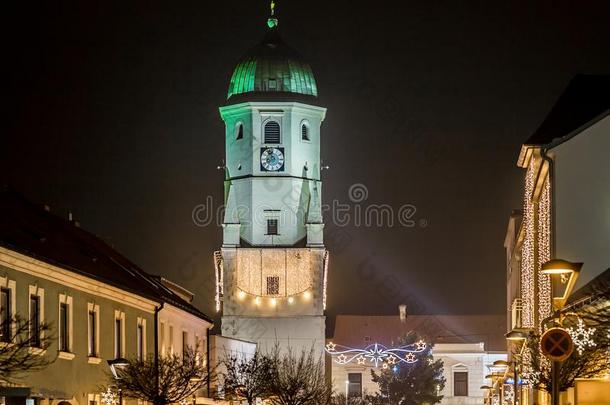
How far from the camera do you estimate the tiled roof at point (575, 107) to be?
47.9 meters

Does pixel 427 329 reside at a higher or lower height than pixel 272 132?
lower

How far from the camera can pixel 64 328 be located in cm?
3869

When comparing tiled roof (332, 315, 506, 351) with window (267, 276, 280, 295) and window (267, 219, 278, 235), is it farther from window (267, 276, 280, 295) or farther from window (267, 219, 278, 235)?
window (267, 276, 280, 295)

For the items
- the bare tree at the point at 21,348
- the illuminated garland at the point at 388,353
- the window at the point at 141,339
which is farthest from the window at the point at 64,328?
the illuminated garland at the point at 388,353

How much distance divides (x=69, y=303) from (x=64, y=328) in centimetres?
66

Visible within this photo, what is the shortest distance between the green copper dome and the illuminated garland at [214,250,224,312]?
42.3ft

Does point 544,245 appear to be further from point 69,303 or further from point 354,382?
point 354,382

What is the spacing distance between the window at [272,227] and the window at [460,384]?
22.5 m

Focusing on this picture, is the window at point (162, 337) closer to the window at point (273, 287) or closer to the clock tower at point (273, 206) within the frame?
the clock tower at point (273, 206)

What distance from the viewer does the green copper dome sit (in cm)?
11806

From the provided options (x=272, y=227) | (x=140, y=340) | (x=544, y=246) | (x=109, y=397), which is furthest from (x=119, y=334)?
(x=272, y=227)

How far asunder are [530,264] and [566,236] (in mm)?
11361

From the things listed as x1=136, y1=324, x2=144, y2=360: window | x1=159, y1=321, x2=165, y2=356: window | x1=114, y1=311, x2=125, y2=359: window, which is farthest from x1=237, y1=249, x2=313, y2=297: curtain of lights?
x1=114, y1=311, x2=125, y2=359: window

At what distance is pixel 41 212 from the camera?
47.9 m
